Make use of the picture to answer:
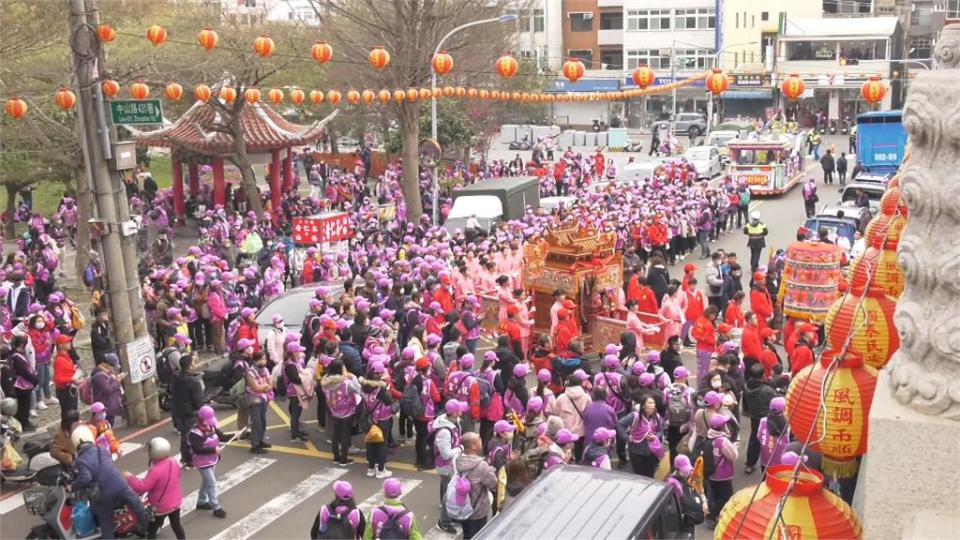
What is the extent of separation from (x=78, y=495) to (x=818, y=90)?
55883 mm

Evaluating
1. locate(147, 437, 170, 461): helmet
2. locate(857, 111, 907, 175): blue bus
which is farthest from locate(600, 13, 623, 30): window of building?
locate(147, 437, 170, 461): helmet

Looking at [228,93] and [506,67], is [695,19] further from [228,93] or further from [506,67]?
[506,67]

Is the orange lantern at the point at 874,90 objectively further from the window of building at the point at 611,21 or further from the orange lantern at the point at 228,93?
the window of building at the point at 611,21

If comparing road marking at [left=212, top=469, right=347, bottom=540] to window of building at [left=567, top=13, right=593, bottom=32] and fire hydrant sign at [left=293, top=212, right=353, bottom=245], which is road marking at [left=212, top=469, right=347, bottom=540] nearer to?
fire hydrant sign at [left=293, top=212, right=353, bottom=245]

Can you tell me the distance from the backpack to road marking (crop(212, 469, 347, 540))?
4.16 metres

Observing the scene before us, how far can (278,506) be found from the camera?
12.2 metres

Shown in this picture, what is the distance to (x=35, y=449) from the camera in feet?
40.7

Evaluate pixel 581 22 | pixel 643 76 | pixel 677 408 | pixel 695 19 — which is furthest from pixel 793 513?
pixel 581 22

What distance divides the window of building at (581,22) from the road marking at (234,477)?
2218 inches

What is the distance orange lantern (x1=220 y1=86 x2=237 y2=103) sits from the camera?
25.3m

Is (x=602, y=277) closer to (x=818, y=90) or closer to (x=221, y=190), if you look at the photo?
(x=221, y=190)

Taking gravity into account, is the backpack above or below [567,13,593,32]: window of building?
below

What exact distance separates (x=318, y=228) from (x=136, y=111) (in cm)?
777

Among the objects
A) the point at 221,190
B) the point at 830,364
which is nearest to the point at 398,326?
the point at 830,364
